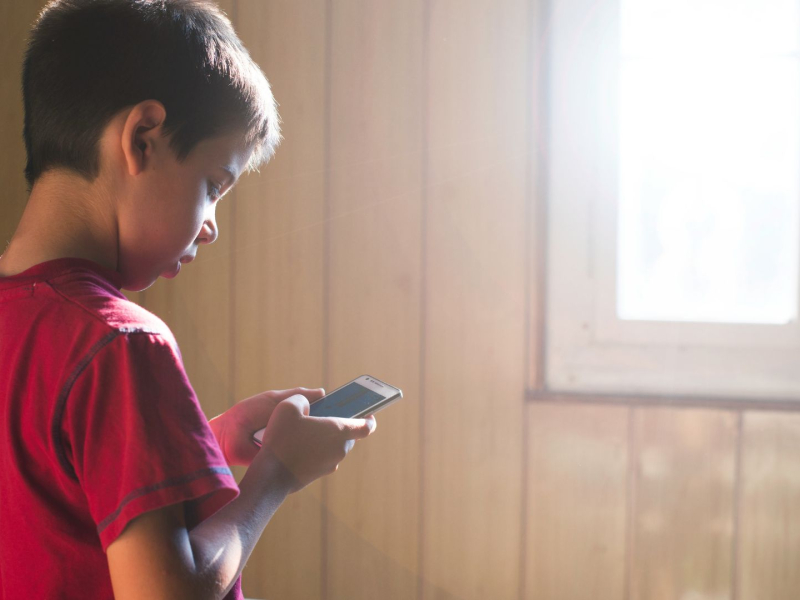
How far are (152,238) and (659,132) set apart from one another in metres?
0.84

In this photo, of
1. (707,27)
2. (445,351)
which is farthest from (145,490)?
(707,27)

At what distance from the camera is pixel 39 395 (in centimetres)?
40

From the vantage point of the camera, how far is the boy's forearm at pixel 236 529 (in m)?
0.42

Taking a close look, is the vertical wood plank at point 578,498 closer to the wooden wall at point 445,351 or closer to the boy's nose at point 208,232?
the wooden wall at point 445,351

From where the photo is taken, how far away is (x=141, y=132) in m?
0.46

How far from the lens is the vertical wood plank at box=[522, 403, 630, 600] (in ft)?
3.57

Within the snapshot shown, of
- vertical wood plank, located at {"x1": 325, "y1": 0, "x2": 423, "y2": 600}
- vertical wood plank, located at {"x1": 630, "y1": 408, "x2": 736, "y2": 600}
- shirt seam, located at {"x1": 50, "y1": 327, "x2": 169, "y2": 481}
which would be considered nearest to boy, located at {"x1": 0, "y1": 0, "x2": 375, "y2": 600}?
shirt seam, located at {"x1": 50, "y1": 327, "x2": 169, "y2": 481}

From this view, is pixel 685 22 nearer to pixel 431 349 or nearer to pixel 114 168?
pixel 431 349

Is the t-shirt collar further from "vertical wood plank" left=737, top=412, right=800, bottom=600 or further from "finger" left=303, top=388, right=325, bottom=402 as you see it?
"vertical wood plank" left=737, top=412, right=800, bottom=600

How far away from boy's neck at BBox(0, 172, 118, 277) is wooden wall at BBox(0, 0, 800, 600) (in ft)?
2.22

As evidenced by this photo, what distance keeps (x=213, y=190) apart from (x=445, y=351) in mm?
648

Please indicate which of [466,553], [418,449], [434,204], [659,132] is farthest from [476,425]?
[659,132]

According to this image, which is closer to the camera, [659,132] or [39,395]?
[39,395]

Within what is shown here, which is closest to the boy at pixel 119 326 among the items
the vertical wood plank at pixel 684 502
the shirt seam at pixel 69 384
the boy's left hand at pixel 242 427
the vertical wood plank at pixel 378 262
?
the shirt seam at pixel 69 384
